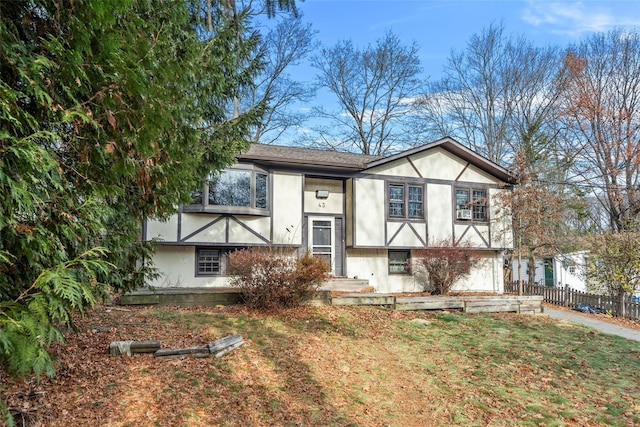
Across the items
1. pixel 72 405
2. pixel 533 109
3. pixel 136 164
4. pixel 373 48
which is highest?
pixel 373 48

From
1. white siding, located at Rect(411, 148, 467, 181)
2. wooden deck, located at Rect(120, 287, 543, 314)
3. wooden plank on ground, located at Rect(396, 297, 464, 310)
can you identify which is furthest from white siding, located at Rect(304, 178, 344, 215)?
wooden plank on ground, located at Rect(396, 297, 464, 310)

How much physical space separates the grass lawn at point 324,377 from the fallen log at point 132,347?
0.37 ft

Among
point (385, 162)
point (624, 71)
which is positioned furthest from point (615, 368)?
point (624, 71)

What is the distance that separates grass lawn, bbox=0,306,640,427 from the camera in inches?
183

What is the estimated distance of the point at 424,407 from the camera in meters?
5.56

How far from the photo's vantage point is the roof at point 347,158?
13.0 metres

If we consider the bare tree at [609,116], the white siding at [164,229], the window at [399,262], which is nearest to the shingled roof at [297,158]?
the white siding at [164,229]

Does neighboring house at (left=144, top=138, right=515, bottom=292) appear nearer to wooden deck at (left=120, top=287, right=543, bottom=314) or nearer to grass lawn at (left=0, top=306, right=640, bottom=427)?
wooden deck at (left=120, top=287, right=543, bottom=314)

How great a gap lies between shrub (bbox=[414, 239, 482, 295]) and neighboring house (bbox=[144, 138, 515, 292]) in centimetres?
50

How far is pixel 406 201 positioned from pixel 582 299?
8.58 m

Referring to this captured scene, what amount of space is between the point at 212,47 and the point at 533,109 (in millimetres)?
22763

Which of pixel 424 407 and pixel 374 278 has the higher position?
pixel 374 278

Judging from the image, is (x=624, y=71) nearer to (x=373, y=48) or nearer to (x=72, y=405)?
(x=373, y=48)

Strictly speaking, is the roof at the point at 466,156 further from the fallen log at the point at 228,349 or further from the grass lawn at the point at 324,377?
the fallen log at the point at 228,349
